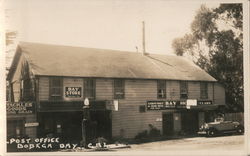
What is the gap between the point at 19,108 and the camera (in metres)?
7.59

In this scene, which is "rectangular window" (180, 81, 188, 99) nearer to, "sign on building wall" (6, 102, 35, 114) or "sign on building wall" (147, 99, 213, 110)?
"sign on building wall" (147, 99, 213, 110)

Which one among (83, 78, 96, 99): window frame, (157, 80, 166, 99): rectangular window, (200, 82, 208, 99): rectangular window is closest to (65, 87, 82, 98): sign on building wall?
(83, 78, 96, 99): window frame

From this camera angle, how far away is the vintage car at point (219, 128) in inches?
311

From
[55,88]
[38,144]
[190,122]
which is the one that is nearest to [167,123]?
[190,122]

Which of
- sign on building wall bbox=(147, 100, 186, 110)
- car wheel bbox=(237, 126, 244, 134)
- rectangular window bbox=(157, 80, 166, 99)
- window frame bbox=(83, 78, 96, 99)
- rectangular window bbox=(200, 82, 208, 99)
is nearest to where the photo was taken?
car wheel bbox=(237, 126, 244, 134)

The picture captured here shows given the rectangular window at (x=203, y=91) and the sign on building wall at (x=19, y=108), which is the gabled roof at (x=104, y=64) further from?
the sign on building wall at (x=19, y=108)

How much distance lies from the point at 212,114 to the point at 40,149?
13.3ft

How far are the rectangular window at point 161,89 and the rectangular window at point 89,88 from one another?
156cm

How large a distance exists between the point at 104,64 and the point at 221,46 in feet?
9.08

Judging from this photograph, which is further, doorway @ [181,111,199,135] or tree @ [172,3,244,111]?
doorway @ [181,111,199,135]

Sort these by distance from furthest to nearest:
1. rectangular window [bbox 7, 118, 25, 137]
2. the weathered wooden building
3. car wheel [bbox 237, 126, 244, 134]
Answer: car wheel [bbox 237, 126, 244, 134], the weathered wooden building, rectangular window [bbox 7, 118, 25, 137]

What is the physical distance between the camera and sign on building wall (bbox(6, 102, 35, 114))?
7547 mm

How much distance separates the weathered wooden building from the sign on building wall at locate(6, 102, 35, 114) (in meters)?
0.02

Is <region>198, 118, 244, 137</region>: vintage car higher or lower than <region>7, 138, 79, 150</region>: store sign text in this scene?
higher
